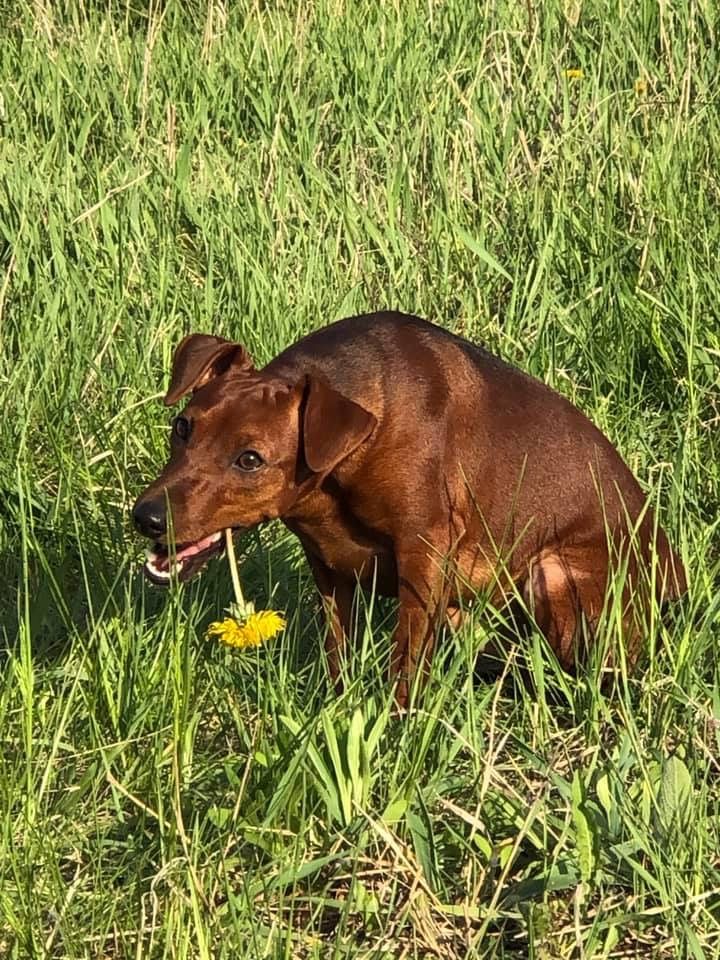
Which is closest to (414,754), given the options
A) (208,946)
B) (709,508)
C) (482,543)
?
(208,946)

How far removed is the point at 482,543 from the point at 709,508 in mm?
736

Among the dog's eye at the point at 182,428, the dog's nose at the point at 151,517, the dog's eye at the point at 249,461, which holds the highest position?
the dog's eye at the point at 182,428

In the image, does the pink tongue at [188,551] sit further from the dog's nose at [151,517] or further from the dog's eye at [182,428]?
the dog's eye at [182,428]

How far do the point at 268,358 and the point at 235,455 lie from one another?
1.37m

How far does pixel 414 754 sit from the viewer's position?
116 inches

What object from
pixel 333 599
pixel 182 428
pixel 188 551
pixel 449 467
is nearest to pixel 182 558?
pixel 188 551

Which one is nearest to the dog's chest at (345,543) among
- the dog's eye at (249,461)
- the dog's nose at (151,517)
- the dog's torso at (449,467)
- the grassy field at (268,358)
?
the dog's torso at (449,467)

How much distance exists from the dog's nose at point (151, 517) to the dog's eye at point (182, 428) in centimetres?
19

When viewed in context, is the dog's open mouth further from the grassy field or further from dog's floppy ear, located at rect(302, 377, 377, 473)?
dog's floppy ear, located at rect(302, 377, 377, 473)

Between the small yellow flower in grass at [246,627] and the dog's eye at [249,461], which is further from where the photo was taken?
the dog's eye at [249,461]

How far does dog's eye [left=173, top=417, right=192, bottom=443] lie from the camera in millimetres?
3287

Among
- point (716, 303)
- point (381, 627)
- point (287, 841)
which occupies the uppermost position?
point (716, 303)

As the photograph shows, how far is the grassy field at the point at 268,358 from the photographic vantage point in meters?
2.74

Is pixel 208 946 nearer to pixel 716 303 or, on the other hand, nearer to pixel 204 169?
pixel 716 303
